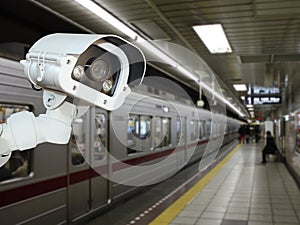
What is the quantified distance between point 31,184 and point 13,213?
396 millimetres

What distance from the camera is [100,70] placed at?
125 centimetres

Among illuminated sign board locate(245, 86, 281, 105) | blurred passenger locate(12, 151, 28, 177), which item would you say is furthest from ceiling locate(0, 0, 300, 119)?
illuminated sign board locate(245, 86, 281, 105)

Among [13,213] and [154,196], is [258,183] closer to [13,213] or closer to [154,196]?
[154,196]

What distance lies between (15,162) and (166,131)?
6.08 meters

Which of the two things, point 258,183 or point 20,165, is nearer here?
point 20,165

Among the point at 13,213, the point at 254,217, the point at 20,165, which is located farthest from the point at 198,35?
the point at 13,213

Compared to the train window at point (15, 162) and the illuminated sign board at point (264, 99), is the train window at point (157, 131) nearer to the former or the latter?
the train window at point (15, 162)

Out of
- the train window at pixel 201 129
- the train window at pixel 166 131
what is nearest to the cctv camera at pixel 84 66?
the train window at pixel 166 131

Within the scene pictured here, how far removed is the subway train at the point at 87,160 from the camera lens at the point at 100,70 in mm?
2697

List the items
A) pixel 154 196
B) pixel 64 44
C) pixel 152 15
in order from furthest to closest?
pixel 154 196 → pixel 152 15 → pixel 64 44

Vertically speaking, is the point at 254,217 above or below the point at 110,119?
below

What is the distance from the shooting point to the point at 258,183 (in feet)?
30.2

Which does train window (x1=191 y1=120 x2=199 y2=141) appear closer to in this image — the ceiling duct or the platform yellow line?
the platform yellow line

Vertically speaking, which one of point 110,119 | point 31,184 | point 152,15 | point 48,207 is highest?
point 152,15
